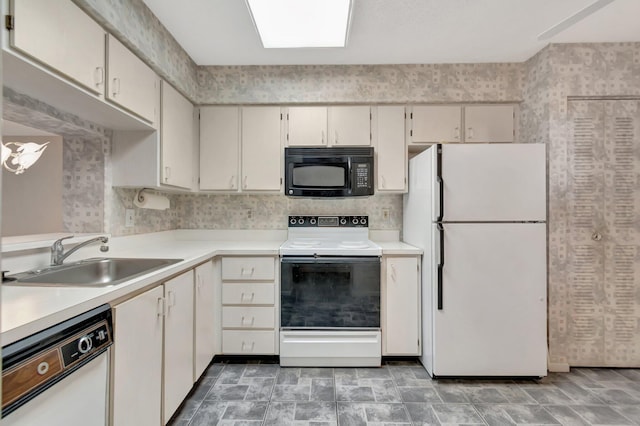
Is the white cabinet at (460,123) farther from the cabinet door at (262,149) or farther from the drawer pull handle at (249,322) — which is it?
the drawer pull handle at (249,322)

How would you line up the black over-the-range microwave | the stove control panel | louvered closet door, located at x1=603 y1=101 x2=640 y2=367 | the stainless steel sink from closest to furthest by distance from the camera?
the stainless steel sink → louvered closet door, located at x1=603 y1=101 x2=640 y2=367 → the black over-the-range microwave → the stove control panel

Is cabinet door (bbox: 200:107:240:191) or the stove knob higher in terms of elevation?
cabinet door (bbox: 200:107:240:191)

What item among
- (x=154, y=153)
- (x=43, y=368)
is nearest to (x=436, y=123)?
(x=154, y=153)

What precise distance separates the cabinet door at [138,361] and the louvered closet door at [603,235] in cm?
276

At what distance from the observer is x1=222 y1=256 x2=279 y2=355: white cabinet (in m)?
2.39

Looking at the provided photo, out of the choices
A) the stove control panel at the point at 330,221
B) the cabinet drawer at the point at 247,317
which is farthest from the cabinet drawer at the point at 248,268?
the stove control panel at the point at 330,221

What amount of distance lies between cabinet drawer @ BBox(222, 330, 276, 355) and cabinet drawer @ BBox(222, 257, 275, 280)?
0.42 metres

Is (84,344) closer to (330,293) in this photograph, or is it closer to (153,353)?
(153,353)

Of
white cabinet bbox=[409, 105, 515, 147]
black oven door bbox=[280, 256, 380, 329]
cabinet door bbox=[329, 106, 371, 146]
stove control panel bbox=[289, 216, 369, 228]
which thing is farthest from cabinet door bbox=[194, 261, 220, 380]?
white cabinet bbox=[409, 105, 515, 147]

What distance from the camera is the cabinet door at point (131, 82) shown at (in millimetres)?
1651

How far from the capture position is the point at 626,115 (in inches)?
92.4

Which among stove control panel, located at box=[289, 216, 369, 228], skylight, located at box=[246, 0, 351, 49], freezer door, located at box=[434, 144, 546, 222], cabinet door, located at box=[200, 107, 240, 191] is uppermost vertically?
skylight, located at box=[246, 0, 351, 49]

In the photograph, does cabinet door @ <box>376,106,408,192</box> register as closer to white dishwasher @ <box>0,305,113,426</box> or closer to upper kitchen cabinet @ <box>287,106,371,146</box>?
upper kitchen cabinet @ <box>287,106,371,146</box>

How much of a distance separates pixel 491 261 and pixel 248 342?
1.84m
